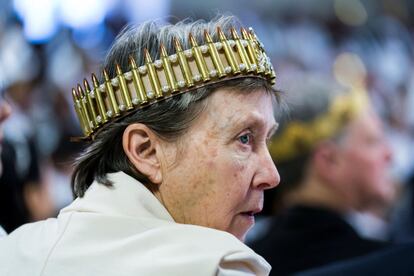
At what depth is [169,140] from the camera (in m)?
2.39

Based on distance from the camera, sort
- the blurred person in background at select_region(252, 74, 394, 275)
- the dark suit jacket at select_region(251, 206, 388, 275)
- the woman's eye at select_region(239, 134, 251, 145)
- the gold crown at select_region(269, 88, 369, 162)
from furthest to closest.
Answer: the gold crown at select_region(269, 88, 369, 162)
the blurred person in background at select_region(252, 74, 394, 275)
the dark suit jacket at select_region(251, 206, 388, 275)
the woman's eye at select_region(239, 134, 251, 145)

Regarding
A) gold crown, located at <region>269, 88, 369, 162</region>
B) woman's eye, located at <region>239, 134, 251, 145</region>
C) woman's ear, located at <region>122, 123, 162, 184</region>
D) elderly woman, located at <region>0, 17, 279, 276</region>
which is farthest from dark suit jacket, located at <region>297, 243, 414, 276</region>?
gold crown, located at <region>269, 88, 369, 162</region>

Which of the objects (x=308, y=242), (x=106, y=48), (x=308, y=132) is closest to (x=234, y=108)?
(x=308, y=242)

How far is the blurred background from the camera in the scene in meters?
5.17

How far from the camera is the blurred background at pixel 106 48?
5.17 m

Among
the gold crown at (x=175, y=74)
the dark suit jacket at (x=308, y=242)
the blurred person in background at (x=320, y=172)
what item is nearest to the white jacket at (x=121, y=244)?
the gold crown at (x=175, y=74)

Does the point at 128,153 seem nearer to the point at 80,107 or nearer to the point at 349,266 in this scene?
the point at 80,107

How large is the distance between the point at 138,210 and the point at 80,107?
39 centimetres

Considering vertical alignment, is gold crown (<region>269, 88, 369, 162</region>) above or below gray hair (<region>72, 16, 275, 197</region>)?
below

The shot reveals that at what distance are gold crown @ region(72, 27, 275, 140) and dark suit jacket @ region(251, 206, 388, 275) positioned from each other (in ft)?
5.15

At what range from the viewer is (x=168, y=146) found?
7.84 ft

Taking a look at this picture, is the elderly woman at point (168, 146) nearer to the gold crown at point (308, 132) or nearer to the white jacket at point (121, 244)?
the white jacket at point (121, 244)

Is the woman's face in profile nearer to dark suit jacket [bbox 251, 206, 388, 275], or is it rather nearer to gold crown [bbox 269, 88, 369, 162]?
dark suit jacket [bbox 251, 206, 388, 275]

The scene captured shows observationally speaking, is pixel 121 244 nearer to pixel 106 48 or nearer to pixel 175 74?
pixel 175 74
